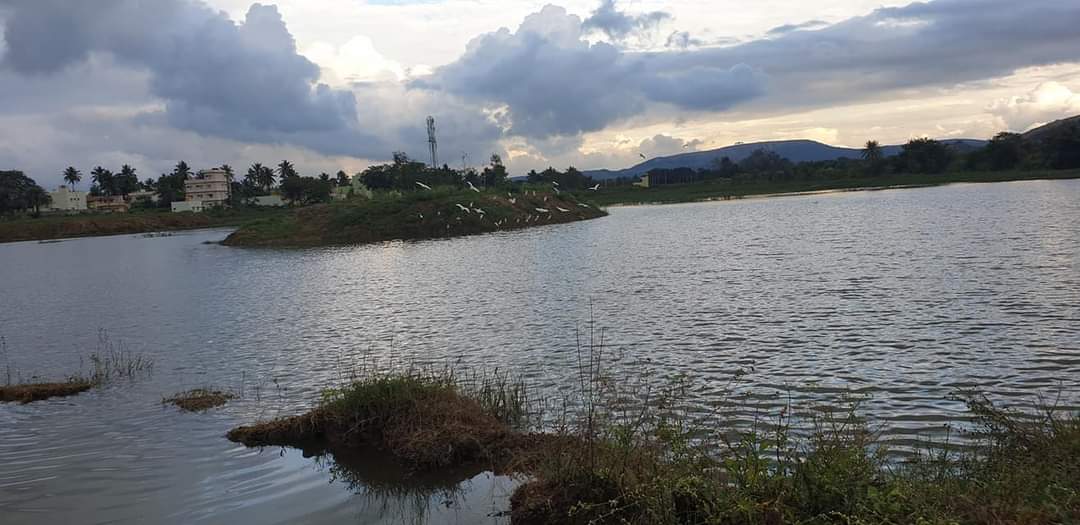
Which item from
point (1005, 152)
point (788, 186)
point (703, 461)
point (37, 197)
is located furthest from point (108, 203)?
point (703, 461)

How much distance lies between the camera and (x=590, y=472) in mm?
7082

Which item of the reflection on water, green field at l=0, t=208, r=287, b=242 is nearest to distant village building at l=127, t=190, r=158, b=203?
green field at l=0, t=208, r=287, b=242

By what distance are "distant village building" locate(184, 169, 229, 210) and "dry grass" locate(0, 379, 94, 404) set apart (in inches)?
5797

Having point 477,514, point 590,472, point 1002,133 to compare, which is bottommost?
point 477,514

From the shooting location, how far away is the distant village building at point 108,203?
159m

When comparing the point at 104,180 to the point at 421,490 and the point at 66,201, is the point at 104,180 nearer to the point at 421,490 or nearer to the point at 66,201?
the point at 66,201

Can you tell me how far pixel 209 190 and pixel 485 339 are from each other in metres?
162

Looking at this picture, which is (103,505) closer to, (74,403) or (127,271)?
(74,403)

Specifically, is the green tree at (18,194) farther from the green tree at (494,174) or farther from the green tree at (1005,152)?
the green tree at (1005,152)

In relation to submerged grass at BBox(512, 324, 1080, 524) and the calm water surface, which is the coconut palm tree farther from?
submerged grass at BBox(512, 324, 1080, 524)

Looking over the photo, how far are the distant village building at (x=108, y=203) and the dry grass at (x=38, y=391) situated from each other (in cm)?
16148

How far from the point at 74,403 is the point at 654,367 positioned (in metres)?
10.7

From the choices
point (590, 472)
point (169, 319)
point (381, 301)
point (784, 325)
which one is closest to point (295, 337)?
point (381, 301)

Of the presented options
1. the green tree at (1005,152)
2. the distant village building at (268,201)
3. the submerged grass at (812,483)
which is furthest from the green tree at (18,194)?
the green tree at (1005,152)
